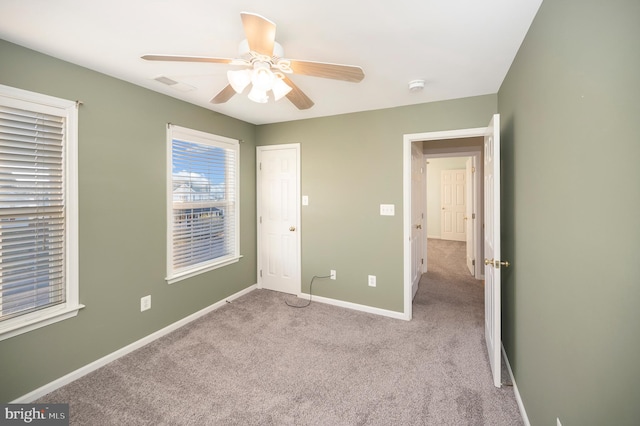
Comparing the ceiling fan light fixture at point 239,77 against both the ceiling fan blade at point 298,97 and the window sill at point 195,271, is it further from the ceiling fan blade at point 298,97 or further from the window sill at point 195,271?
the window sill at point 195,271

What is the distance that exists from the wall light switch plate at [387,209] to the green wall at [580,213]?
1457mm

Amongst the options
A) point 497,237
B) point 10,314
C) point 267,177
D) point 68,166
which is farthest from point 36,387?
point 497,237

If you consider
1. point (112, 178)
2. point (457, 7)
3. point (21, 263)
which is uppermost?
point (457, 7)

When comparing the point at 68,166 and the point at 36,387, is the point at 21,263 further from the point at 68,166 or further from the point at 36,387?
the point at 36,387

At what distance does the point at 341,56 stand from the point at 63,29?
5.64ft

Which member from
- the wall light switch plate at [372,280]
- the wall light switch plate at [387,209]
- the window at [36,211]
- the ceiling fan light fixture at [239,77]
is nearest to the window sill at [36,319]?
the window at [36,211]

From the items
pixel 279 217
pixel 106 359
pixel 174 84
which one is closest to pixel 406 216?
pixel 279 217

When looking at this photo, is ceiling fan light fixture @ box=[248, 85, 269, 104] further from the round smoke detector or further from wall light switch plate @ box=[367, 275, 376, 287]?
wall light switch plate @ box=[367, 275, 376, 287]

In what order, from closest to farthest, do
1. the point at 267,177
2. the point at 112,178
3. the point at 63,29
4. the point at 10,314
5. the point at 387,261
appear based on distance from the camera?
the point at 63,29 < the point at 10,314 < the point at 112,178 < the point at 387,261 < the point at 267,177

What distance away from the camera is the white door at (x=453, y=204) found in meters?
7.70

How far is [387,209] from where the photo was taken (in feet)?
10.4

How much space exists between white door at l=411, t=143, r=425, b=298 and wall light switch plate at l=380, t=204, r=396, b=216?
1.83ft

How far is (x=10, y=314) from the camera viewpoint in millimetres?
1815

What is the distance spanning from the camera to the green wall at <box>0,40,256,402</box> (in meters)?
1.88
